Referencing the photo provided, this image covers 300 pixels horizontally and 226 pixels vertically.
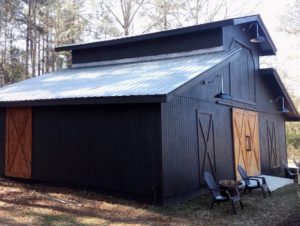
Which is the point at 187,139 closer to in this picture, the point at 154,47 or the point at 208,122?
the point at 208,122

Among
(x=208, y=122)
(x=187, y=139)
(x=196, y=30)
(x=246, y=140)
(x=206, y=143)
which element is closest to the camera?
(x=187, y=139)

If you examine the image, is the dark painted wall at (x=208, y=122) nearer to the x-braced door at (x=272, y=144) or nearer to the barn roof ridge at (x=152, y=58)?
the x-braced door at (x=272, y=144)

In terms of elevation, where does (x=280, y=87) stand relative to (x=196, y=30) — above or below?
below

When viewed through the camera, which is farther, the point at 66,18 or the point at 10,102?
the point at 66,18

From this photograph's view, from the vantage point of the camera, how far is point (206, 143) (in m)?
10.4

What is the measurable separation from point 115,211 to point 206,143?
12.1 ft

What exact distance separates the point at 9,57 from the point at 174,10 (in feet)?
40.9

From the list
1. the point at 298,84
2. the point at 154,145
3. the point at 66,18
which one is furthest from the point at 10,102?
the point at 298,84

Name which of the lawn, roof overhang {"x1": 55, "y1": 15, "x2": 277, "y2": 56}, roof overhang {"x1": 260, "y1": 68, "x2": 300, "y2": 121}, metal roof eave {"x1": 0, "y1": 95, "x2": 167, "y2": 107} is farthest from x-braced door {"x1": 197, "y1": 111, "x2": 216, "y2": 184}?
roof overhang {"x1": 260, "y1": 68, "x2": 300, "y2": 121}

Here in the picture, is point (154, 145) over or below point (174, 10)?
below

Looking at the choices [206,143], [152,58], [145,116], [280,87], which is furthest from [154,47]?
[280,87]

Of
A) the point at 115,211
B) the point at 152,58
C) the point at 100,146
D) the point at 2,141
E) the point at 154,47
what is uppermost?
the point at 154,47

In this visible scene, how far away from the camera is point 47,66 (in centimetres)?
2920

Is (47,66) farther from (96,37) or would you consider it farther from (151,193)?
(151,193)
